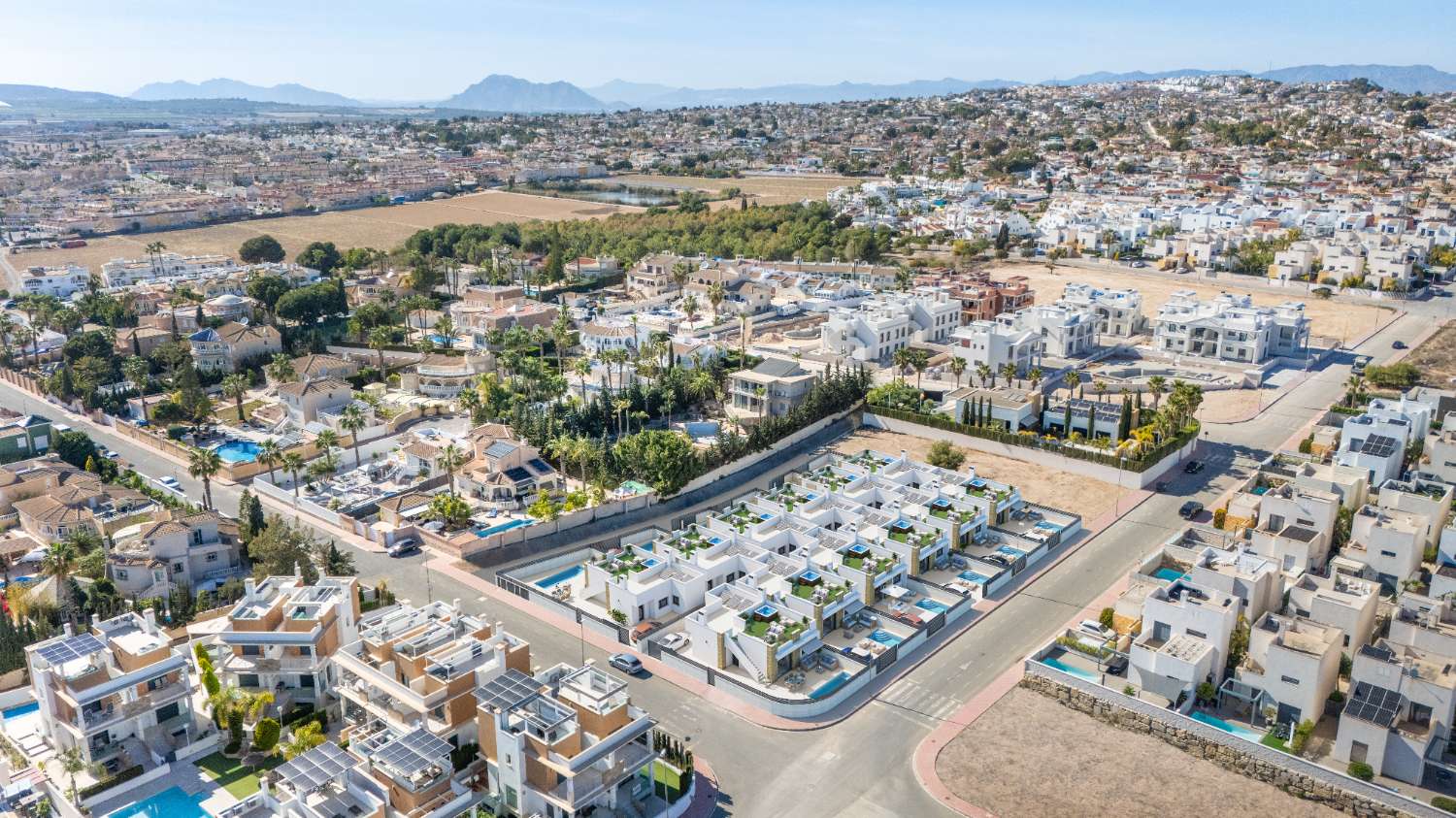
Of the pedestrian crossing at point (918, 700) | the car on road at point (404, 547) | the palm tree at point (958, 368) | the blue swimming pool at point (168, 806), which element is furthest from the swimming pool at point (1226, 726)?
the palm tree at point (958, 368)

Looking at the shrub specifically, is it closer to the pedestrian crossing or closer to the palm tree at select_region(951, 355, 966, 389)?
the pedestrian crossing

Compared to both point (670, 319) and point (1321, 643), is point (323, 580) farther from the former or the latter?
point (670, 319)

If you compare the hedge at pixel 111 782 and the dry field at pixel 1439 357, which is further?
the dry field at pixel 1439 357

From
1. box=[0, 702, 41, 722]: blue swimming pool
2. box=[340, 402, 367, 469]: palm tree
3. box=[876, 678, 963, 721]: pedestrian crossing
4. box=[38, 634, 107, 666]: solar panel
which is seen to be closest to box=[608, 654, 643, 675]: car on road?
box=[876, 678, 963, 721]: pedestrian crossing

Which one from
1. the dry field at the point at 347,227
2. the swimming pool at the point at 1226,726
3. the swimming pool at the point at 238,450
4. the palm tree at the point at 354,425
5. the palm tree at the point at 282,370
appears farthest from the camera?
the dry field at the point at 347,227

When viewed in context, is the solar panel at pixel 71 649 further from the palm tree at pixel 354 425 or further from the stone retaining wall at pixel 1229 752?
the stone retaining wall at pixel 1229 752

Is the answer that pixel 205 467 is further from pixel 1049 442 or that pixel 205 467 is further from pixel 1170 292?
pixel 1170 292
